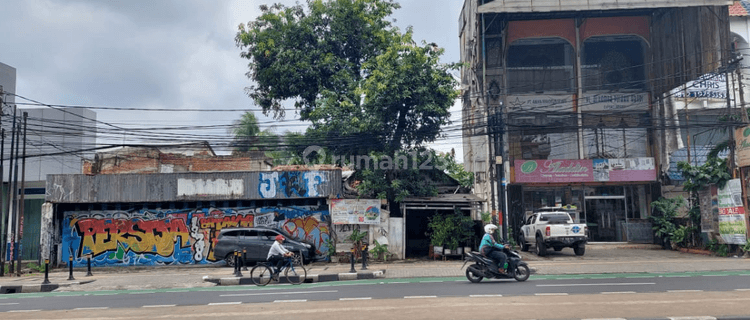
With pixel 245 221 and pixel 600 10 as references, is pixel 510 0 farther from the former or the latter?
pixel 245 221

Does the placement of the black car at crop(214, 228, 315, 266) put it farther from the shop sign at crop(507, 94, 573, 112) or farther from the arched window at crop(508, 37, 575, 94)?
the arched window at crop(508, 37, 575, 94)

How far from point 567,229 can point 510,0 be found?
12457mm

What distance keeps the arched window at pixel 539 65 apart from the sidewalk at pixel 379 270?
10760mm

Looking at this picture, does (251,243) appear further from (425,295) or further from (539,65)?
(539,65)

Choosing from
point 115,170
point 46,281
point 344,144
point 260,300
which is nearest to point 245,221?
point 344,144

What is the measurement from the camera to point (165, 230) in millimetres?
24656

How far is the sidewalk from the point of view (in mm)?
17547

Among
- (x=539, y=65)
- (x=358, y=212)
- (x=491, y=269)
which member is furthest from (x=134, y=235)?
(x=539, y=65)

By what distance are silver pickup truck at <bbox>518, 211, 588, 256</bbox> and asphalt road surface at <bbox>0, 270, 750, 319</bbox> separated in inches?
257

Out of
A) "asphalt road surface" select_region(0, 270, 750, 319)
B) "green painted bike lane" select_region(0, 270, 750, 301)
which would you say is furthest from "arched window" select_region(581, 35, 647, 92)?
"asphalt road surface" select_region(0, 270, 750, 319)

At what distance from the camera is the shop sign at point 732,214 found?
2120cm

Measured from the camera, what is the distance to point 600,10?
1163 inches

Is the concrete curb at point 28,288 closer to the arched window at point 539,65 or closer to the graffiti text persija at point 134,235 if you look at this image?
the graffiti text persija at point 134,235

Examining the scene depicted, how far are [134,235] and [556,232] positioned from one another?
1759 centimetres
